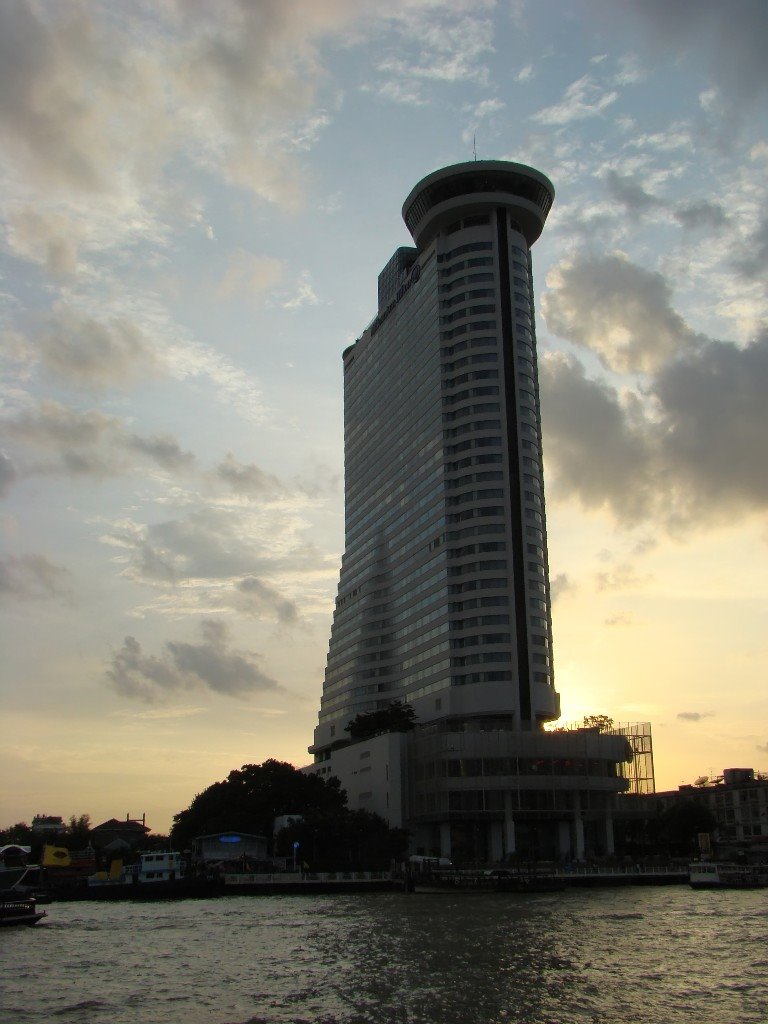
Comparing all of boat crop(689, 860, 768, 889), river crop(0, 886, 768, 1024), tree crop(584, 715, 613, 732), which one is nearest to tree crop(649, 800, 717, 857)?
tree crop(584, 715, 613, 732)

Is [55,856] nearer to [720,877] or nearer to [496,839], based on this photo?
[496,839]

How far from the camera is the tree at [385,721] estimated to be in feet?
561

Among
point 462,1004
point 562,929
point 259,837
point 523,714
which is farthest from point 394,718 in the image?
point 462,1004

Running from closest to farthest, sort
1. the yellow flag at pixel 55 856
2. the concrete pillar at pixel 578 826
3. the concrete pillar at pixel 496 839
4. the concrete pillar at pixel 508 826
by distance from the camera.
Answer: the yellow flag at pixel 55 856 → the concrete pillar at pixel 508 826 → the concrete pillar at pixel 578 826 → the concrete pillar at pixel 496 839

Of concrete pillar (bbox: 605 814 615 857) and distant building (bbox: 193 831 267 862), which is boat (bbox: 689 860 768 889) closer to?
concrete pillar (bbox: 605 814 615 857)

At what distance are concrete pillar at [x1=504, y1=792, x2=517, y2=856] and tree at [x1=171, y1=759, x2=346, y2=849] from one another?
26233 mm

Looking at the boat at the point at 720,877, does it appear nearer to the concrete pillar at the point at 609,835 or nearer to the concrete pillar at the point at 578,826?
the concrete pillar at the point at 578,826

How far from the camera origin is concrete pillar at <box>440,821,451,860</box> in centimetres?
15562

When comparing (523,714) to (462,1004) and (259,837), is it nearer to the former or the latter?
(259,837)

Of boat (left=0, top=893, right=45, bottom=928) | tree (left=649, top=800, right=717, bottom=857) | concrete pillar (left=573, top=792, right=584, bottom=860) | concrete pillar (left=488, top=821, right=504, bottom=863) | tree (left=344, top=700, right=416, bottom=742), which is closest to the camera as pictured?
boat (left=0, top=893, right=45, bottom=928)

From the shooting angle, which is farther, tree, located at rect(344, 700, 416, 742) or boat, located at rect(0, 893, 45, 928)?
tree, located at rect(344, 700, 416, 742)

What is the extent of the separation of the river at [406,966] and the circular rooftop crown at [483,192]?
131753mm

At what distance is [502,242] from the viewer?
184m

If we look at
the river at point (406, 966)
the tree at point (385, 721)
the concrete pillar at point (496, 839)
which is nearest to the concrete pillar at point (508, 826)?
the concrete pillar at point (496, 839)
